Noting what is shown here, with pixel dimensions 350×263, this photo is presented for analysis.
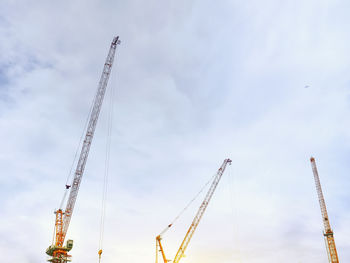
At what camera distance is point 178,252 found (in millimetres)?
130125

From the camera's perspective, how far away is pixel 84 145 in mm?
110812

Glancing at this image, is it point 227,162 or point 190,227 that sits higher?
point 227,162

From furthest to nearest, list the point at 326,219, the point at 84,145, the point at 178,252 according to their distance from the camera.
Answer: the point at 326,219
the point at 178,252
the point at 84,145

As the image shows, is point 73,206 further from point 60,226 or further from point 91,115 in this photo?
point 91,115

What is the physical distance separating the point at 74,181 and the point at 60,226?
1981 centimetres

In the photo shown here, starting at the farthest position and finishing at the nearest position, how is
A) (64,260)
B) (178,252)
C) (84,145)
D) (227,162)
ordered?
(227,162)
(178,252)
(64,260)
(84,145)

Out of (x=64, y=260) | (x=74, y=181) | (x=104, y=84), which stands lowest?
(x=64, y=260)

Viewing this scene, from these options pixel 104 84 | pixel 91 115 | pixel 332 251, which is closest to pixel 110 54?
pixel 104 84

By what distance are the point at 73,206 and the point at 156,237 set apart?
40.7 meters

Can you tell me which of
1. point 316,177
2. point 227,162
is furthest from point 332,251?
point 227,162

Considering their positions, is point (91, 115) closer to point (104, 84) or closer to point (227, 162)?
point (104, 84)

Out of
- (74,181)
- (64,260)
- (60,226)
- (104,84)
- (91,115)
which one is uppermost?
(104,84)

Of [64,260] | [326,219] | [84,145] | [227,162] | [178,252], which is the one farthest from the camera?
[326,219]

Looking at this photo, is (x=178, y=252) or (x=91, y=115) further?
(x=178, y=252)
